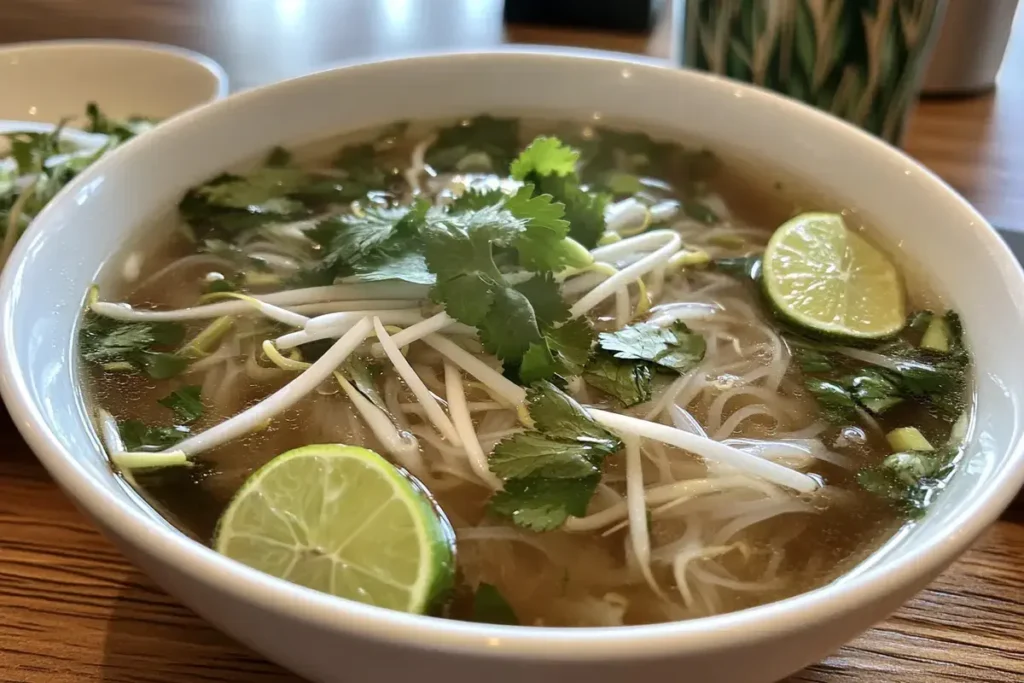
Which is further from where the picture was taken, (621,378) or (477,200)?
(477,200)

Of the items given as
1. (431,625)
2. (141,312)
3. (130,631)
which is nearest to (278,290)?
(141,312)

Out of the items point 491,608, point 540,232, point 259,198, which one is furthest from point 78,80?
point 491,608

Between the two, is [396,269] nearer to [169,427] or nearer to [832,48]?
[169,427]

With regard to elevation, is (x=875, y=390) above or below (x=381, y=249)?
below

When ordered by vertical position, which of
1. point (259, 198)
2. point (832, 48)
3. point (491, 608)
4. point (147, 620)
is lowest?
point (147, 620)

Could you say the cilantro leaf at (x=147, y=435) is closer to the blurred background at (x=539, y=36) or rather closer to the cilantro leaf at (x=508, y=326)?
the cilantro leaf at (x=508, y=326)

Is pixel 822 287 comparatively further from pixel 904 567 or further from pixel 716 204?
pixel 904 567

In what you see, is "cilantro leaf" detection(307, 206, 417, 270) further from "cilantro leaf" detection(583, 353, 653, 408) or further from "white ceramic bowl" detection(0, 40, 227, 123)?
"white ceramic bowl" detection(0, 40, 227, 123)
